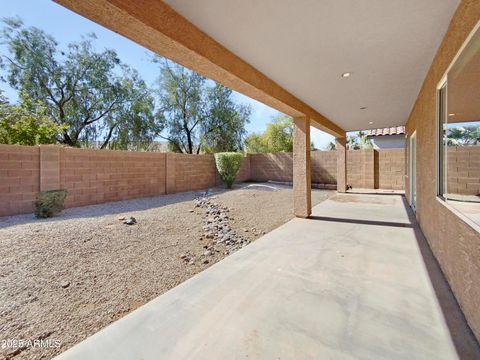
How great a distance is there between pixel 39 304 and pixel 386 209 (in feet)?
23.6

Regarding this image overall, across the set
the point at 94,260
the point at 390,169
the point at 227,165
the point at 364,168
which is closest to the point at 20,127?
the point at 94,260

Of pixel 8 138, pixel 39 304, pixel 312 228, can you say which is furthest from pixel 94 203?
pixel 312 228

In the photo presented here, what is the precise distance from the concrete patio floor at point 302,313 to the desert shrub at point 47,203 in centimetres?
454

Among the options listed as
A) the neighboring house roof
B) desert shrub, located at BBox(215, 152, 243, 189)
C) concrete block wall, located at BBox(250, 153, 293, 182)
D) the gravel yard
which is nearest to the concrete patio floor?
the gravel yard

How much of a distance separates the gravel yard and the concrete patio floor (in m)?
0.37

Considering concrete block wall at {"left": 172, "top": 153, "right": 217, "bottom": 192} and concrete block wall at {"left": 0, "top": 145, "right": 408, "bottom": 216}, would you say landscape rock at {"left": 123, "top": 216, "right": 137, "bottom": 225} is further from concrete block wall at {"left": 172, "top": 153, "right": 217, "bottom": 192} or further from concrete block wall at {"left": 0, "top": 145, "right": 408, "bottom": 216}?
concrete block wall at {"left": 172, "top": 153, "right": 217, "bottom": 192}

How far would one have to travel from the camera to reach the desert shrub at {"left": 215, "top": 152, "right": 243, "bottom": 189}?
36.0ft

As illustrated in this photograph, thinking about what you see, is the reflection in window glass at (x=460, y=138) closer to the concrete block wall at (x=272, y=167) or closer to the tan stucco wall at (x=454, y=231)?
the tan stucco wall at (x=454, y=231)

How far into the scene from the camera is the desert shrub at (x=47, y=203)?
16.8 feet

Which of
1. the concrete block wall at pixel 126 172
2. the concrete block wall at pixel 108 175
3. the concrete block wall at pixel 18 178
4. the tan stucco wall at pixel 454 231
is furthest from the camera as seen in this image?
the concrete block wall at pixel 108 175

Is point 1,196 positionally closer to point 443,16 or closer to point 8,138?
point 8,138

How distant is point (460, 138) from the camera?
284 centimetres

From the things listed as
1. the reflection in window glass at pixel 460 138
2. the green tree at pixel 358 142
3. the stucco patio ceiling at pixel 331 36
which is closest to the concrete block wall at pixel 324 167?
the green tree at pixel 358 142

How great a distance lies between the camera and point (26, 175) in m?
5.56
